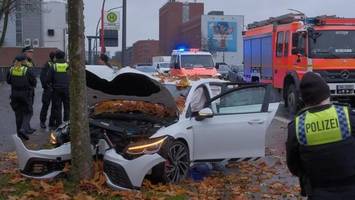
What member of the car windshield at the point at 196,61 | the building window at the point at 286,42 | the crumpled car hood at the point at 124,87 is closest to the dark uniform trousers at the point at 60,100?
the crumpled car hood at the point at 124,87

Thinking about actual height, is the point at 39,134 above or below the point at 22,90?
below

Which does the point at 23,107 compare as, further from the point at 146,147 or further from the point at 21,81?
the point at 146,147

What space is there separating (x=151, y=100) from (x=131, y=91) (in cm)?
31

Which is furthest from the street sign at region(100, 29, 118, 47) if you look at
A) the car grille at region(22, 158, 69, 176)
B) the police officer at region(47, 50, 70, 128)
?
the car grille at region(22, 158, 69, 176)

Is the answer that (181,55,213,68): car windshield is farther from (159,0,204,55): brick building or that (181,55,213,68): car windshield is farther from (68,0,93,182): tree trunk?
(159,0,204,55): brick building

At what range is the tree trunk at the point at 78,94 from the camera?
7.28 metres

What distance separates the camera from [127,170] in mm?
7168

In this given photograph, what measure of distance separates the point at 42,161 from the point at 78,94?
1.01m

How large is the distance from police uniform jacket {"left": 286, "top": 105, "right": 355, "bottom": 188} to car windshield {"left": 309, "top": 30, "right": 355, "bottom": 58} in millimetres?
13236

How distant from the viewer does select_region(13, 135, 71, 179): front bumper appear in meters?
Result: 7.65

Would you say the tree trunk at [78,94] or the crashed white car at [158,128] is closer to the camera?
the tree trunk at [78,94]

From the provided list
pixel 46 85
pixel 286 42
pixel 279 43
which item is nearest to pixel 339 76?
pixel 286 42

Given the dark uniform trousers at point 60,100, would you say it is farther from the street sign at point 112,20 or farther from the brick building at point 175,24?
the brick building at point 175,24

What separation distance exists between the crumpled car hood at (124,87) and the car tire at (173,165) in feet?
2.26
